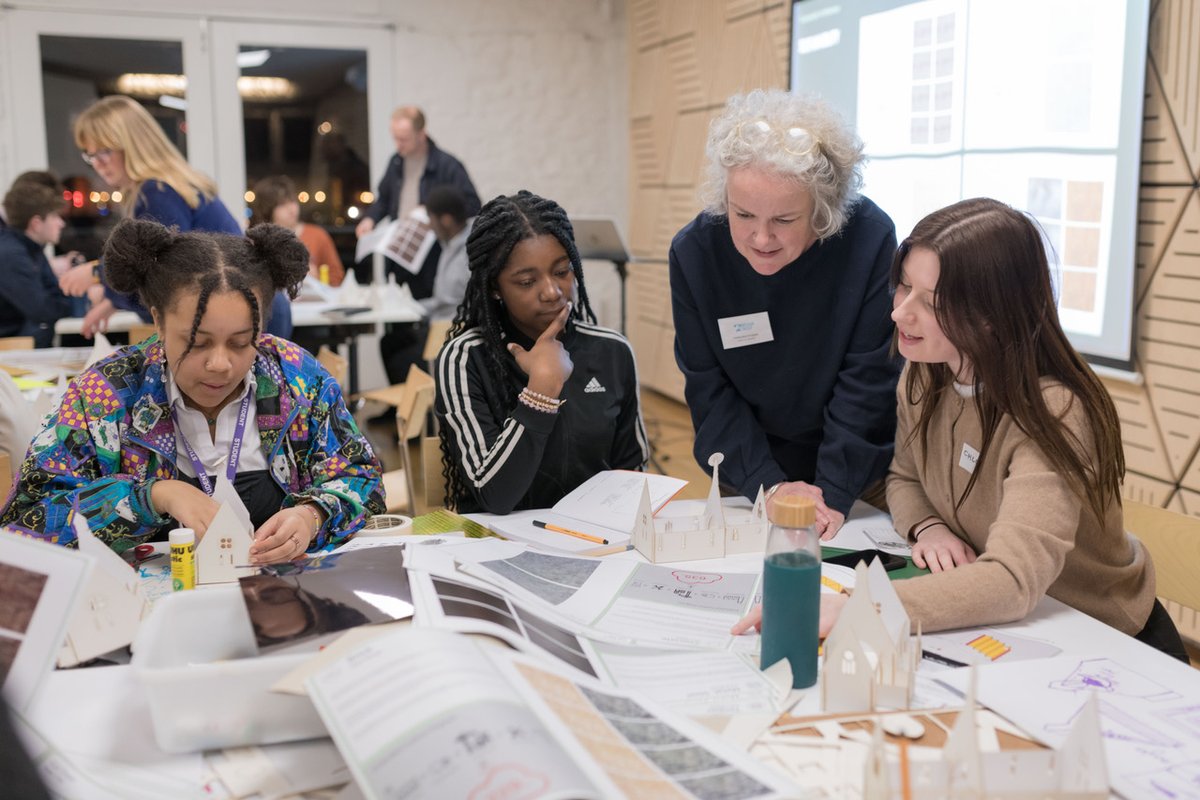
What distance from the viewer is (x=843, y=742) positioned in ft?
3.59

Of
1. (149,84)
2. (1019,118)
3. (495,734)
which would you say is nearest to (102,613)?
(495,734)

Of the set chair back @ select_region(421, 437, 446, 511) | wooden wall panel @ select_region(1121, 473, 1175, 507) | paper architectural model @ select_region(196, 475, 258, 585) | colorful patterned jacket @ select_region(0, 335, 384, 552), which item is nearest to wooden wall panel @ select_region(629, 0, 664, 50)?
wooden wall panel @ select_region(1121, 473, 1175, 507)

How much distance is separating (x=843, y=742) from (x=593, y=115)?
6.92m

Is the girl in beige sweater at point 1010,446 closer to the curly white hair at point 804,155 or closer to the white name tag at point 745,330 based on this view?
the curly white hair at point 804,155

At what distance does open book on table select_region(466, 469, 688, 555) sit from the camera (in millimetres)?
1761

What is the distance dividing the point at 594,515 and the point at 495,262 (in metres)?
0.60

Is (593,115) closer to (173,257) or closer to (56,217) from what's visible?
(56,217)

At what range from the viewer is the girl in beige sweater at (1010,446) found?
4.70 feet

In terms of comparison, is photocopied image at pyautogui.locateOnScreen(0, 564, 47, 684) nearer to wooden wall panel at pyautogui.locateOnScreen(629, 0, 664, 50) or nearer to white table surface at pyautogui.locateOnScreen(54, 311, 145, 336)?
white table surface at pyautogui.locateOnScreen(54, 311, 145, 336)

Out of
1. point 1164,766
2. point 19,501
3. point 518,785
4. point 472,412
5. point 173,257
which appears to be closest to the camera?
point 518,785

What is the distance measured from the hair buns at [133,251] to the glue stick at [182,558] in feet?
1.86

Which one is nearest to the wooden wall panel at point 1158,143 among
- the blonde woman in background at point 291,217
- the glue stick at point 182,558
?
the glue stick at point 182,558

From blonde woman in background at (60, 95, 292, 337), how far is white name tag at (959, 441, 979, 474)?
2.44 metres

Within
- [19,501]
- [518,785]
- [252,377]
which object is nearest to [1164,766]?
[518,785]
